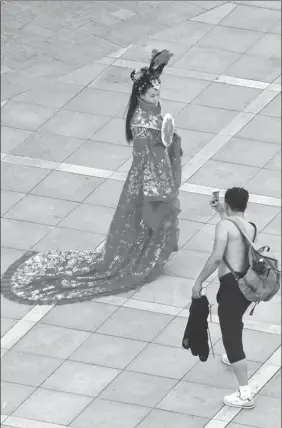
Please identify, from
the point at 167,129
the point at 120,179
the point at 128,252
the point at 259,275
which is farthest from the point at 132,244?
the point at 259,275

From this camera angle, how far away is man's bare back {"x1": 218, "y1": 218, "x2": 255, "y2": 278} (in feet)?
34.3

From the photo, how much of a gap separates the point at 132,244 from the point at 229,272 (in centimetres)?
238

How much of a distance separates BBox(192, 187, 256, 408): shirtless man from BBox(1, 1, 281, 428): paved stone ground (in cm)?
55

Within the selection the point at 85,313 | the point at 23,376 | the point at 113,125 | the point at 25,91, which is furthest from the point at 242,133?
the point at 23,376

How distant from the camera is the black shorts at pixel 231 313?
1062 centimetres

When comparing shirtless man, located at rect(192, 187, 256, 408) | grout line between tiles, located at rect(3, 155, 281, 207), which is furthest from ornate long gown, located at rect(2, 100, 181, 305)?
shirtless man, located at rect(192, 187, 256, 408)

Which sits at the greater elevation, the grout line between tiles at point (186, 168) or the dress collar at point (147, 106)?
the dress collar at point (147, 106)

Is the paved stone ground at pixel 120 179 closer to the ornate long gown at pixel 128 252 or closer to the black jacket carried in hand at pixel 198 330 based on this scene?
the ornate long gown at pixel 128 252

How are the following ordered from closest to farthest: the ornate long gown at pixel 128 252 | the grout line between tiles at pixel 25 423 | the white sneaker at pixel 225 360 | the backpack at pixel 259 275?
the backpack at pixel 259 275 → the grout line between tiles at pixel 25 423 → the white sneaker at pixel 225 360 → the ornate long gown at pixel 128 252

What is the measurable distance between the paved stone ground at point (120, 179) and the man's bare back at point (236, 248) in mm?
1304

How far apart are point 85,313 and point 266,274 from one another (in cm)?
261

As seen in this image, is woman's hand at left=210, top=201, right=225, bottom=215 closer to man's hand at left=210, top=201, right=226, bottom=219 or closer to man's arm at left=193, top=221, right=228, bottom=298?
man's hand at left=210, top=201, right=226, bottom=219

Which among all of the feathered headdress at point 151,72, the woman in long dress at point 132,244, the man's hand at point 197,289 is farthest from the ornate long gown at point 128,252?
the man's hand at point 197,289

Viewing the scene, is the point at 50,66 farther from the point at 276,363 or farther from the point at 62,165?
the point at 276,363
